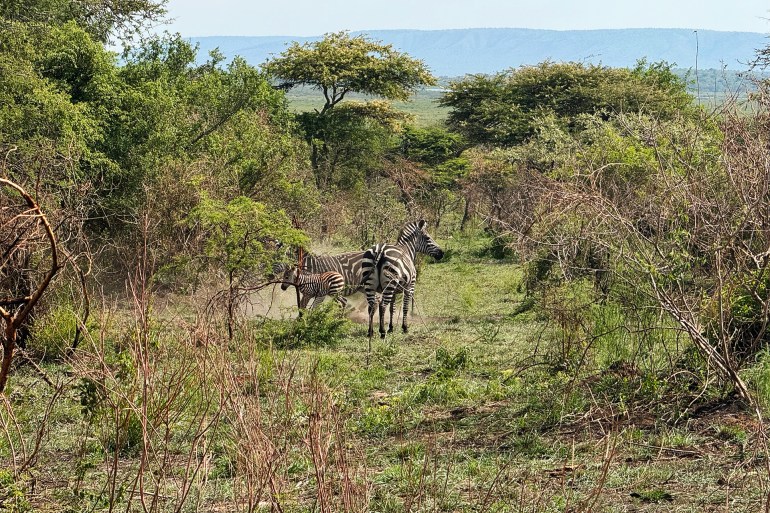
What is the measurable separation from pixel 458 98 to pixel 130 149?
23.1 meters

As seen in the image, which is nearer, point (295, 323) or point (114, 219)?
point (295, 323)

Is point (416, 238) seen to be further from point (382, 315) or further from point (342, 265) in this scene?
point (382, 315)

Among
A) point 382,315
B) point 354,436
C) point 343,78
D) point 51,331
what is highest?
point 343,78

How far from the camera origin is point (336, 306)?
14.2m

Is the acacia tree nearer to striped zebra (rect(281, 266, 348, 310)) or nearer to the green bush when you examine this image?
striped zebra (rect(281, 266, 348, 310))

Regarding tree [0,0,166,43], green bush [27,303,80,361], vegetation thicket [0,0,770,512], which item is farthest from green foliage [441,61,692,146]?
green bush [27,303,80,361]

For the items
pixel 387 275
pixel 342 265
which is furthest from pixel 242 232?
pixel 342 265

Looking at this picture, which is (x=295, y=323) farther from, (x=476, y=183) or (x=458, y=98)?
(x=458, y=98)

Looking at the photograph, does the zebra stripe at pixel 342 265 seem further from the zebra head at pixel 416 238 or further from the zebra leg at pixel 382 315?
the zebra leg at pixel 382 315

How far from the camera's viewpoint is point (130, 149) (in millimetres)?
17297

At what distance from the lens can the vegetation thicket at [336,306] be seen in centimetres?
513

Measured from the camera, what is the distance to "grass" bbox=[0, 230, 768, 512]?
411 cm


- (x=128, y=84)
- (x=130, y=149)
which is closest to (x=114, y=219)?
(x=130, y=149)

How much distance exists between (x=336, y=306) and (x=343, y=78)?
2052 centimetres
